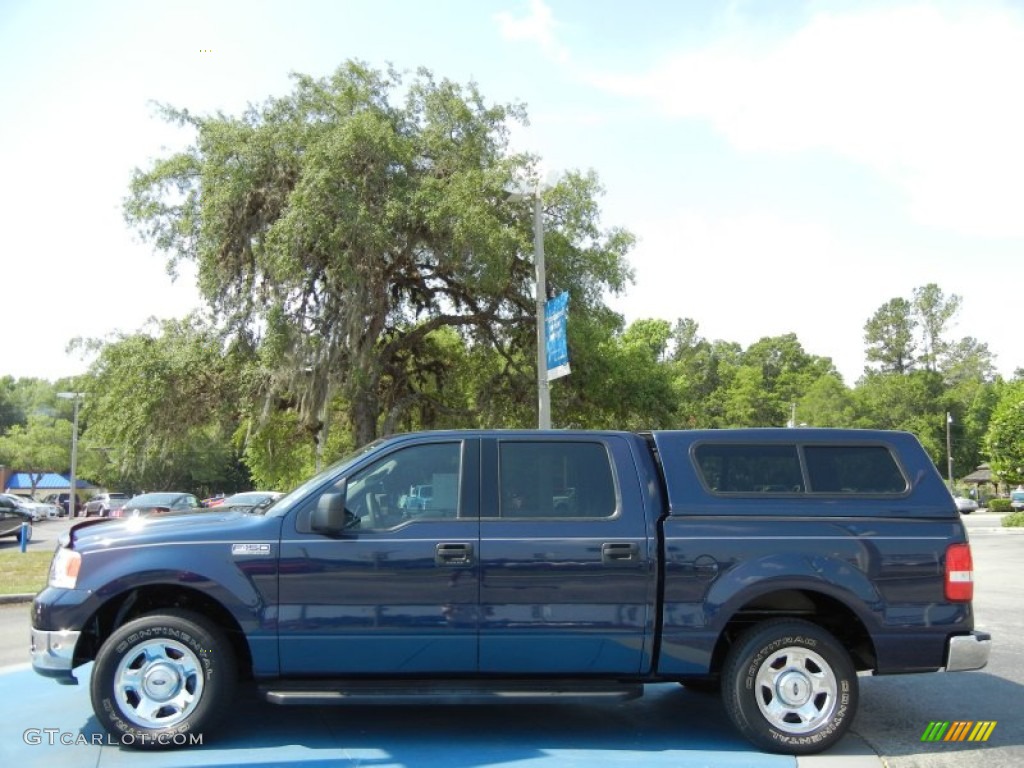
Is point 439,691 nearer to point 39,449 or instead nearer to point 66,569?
point 66,569

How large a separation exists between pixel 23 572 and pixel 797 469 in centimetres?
1438

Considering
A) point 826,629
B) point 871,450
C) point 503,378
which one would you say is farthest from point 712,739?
point 503,378

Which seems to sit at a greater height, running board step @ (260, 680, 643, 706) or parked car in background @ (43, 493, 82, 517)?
running board step @ (260, 680, 643, 706)

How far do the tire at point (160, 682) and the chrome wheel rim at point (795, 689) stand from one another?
3200mm

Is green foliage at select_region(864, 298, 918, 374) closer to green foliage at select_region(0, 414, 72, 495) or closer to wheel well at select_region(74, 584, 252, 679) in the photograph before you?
green foliage at select_region(0, 414, 72, 495)

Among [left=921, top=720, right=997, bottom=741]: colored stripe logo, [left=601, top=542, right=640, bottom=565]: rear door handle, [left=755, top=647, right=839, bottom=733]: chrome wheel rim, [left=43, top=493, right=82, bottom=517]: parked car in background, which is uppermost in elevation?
[left=601, top=542, right=640, bottom=565]: rear door handle

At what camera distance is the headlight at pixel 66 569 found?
5.29 meters

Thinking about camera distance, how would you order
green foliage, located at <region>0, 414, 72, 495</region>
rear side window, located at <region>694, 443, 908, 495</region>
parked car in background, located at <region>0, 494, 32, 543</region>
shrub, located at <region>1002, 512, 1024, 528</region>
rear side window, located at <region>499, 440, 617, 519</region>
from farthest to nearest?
green foliage, located at <region>0, 414, 72, 495</region> → shrub, located at <region>1002, 512, 1024, 528</region> → parked car in background, located at <region>0, 494, 32, 543</region> → rear side window, located at <region>694, 443, 908, 495</region> → rear side window, located at <region>499, 440, 617, 519</region>

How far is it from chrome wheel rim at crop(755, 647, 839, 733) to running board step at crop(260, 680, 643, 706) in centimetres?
79

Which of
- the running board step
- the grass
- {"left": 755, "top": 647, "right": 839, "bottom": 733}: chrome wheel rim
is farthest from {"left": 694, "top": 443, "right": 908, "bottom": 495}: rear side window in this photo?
the grass

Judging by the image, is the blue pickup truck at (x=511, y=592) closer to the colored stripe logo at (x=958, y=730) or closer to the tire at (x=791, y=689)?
the tire at (x=791, y=689)

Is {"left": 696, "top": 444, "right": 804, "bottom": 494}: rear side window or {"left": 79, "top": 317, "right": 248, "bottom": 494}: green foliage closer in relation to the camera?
{"left": 696, "top": 444, "right": 804, "bottom": 494}: rear side window

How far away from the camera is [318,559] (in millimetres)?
5246

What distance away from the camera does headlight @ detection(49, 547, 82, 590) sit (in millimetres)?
5293
